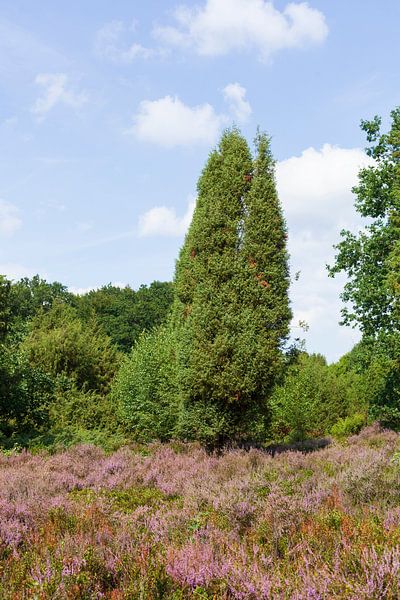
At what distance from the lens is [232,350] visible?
14.0 m

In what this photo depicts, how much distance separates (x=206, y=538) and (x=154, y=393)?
15.7 meters

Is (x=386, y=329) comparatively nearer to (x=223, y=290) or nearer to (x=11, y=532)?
(x=223, y=290)

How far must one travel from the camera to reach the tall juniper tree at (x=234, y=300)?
13914 millimetres

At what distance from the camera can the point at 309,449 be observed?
16.7 m

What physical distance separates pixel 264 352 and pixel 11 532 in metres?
9.23

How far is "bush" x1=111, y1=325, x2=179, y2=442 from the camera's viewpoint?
19641mm

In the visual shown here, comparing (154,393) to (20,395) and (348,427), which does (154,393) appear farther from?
(348,427)

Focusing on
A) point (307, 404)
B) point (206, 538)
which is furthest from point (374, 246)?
point (206, 538)

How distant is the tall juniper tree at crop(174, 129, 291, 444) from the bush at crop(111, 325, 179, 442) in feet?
13.5

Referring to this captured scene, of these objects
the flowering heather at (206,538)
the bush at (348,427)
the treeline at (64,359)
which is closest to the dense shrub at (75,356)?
the treeline at (64,359)

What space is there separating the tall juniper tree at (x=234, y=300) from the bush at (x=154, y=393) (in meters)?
4.11

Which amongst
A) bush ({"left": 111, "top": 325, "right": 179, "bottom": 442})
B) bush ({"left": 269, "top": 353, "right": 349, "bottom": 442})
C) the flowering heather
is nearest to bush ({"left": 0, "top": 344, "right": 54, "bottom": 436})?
bush ({"left": 111, "top": 325, "right": 179, "bottom": 442})

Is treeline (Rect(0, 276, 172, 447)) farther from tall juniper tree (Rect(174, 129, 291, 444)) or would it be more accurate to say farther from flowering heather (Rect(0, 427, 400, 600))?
flowering heather (Rect(0, 427, 400, 600))

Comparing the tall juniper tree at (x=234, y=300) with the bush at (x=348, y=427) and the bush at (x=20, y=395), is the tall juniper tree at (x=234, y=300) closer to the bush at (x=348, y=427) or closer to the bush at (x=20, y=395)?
the bush at (x=20, y=395)
